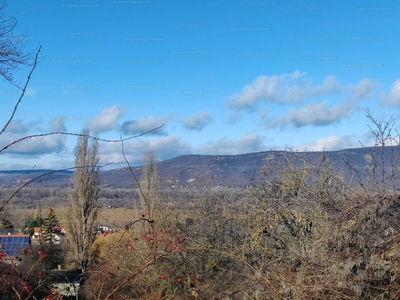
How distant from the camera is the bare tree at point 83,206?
86.4ft

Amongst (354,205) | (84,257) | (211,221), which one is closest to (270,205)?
(211,221)

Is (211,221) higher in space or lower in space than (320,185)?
lower

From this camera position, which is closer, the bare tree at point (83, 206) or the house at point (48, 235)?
the house at point (48, 235)

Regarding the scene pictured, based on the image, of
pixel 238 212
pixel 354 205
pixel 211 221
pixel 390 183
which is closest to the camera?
pixel 354 205

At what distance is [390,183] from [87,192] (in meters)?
24.7

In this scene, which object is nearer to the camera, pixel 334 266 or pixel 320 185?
pixel 334 266

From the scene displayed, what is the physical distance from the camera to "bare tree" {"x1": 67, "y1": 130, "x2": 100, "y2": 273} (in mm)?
26328

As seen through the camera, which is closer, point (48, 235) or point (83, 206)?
point (48, 235)

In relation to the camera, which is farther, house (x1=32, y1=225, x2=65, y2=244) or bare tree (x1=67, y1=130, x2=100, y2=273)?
bare tree (x1=67, y1=130, x2=100, y2=273)

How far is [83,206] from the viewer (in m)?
27.2

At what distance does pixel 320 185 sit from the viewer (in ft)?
22.5

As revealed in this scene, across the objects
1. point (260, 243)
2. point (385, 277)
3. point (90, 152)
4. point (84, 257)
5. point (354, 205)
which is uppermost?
point (90, 152)

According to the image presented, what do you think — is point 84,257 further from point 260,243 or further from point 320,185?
point 320,185

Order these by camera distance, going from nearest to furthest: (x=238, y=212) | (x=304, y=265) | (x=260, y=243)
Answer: (x=304, y=265) → (x=260, y=243) → (x=238, y=212)
